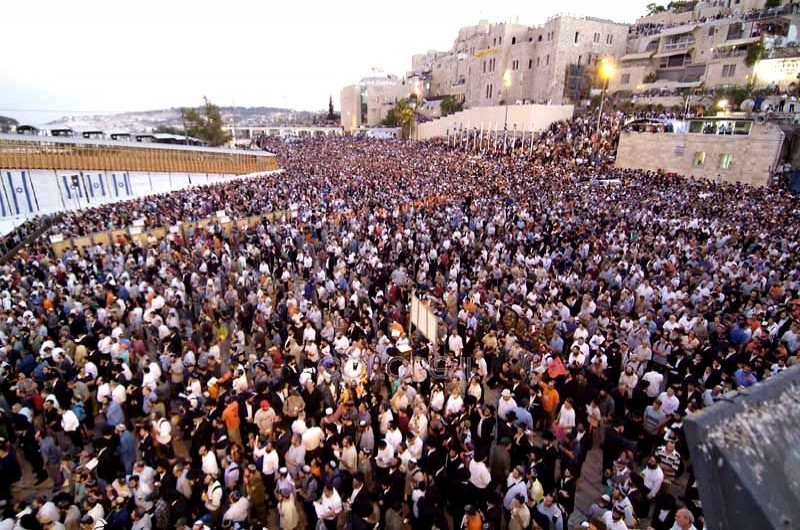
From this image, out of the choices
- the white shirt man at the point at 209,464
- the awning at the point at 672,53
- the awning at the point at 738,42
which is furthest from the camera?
the awning at the point at 672,53

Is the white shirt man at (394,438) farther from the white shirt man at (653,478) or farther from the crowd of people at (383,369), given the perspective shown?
the white shirt man at (653,478)

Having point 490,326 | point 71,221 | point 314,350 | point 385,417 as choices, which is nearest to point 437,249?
point 490,326

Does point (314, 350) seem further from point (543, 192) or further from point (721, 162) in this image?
point (721, 162)

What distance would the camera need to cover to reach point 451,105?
201ft

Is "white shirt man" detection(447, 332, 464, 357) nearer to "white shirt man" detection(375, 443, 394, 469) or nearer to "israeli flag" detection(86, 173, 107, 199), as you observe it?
"white shirt man" detection(375, 443, 394, 469)

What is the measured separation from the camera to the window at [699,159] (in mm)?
25125

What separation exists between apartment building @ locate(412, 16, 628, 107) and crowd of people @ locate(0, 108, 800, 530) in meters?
37.8

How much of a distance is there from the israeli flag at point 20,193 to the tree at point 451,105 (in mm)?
48514

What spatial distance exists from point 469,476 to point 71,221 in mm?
17399

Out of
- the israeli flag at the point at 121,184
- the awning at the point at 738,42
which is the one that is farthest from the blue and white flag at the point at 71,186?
the awning at the point at 738,42

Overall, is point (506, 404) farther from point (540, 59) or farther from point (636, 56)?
point (540, 59)

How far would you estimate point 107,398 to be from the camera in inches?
239

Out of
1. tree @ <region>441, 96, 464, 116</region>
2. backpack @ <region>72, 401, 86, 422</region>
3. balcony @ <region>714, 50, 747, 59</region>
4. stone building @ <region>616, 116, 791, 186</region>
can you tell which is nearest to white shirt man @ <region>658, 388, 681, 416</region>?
backpack @ <region>72, 401, 86, 422</region>

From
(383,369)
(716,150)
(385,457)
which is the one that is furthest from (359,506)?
(716,150)
